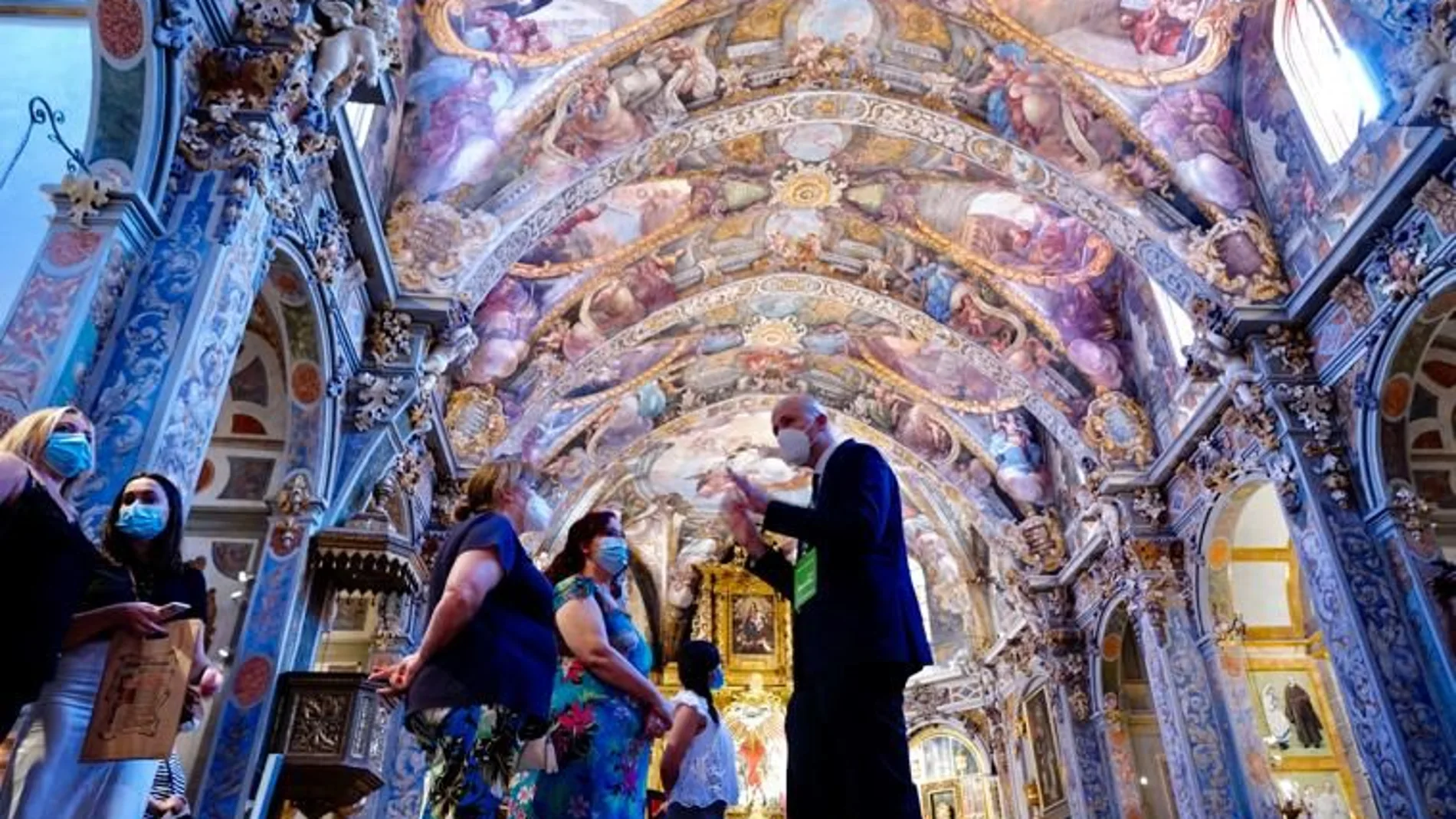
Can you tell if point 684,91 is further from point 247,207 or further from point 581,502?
point 581,502

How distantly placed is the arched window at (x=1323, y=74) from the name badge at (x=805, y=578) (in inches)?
356

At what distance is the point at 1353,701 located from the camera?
27.5 feet

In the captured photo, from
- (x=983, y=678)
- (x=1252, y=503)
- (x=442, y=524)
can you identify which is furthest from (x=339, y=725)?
(x=983, y=678)

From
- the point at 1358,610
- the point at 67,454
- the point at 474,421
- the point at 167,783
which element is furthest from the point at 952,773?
the point at 67,454

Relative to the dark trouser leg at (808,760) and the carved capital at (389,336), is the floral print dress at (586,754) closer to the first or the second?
the dark trouser leg at (808,760)

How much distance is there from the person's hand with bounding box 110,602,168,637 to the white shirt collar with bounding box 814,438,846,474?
2.20m

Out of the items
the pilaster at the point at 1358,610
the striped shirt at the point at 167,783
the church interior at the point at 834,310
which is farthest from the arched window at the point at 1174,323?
the striped shirt at the point at 167,783

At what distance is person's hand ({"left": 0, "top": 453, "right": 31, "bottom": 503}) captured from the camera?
8.71ft

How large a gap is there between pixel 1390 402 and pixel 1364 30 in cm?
366

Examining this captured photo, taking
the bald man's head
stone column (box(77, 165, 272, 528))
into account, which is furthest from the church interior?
the bald man's head

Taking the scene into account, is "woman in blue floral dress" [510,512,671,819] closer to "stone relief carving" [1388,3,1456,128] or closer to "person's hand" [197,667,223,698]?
"person's hand" [197,667,223,698]

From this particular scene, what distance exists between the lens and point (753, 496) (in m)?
3.26

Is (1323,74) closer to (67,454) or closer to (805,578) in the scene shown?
(805,578)

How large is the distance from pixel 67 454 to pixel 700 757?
3.42 meters
